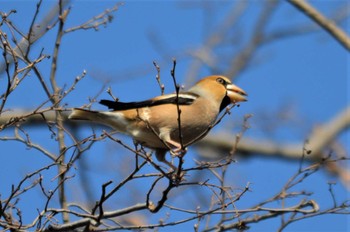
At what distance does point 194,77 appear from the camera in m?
11.9

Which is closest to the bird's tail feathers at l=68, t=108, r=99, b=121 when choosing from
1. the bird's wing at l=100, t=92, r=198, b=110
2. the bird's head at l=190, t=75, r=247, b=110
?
the bird's wing at l=100, t=92, r=198, b=110

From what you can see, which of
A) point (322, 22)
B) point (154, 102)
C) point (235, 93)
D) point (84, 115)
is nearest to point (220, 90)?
point (235, 93)

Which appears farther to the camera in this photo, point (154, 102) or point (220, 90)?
point (220, 90)

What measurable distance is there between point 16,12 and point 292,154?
7.71 m

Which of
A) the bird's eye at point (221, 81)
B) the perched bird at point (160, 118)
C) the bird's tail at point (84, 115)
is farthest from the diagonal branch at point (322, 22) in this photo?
the bird's tail at point (84, 115)

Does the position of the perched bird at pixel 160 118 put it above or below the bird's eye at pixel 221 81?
below

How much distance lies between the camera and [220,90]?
564cm

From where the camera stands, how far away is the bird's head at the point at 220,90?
18.1ft

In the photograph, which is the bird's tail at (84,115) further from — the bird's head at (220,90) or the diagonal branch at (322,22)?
the diagonal branch at (322,22)

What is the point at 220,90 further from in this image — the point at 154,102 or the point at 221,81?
the point at 154,102

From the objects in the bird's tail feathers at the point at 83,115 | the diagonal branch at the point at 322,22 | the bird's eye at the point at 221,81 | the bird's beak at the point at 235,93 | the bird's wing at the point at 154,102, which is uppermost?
the diagonal branch at the point at 322,22

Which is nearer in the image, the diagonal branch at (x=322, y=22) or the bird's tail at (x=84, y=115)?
the bird's tail at (x=84, y=115)

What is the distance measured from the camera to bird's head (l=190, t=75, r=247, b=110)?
5.50 metres

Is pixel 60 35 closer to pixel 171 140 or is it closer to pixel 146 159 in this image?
A: pixel 171 140
